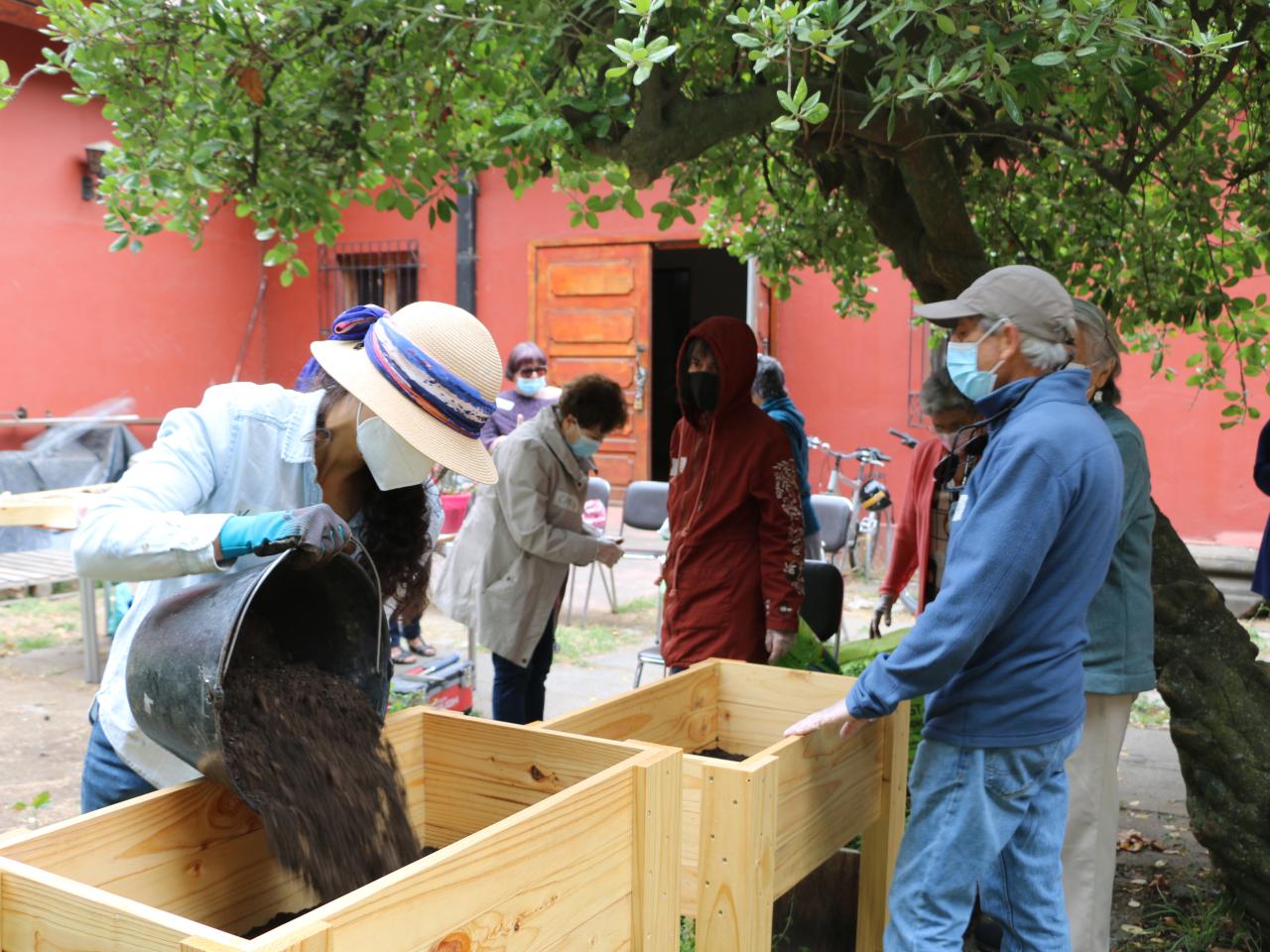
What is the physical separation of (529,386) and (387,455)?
18.0 feet

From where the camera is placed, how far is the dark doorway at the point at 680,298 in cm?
1370

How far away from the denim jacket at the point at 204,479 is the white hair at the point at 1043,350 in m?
1.40

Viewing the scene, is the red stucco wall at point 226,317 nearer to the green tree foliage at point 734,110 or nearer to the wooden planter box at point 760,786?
the green tree foliage at point 734,110

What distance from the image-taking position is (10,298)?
9.58m

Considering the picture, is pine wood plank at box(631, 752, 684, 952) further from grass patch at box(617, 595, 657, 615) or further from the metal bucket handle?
grass patch at box(617, 595, 657, 615)

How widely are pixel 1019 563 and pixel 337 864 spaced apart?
1.30 meters

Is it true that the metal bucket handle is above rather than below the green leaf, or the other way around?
below

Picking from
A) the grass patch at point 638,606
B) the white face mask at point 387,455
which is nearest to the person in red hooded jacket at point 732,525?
the white face mask at point 387,455

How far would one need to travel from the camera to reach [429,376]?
6.07 feet

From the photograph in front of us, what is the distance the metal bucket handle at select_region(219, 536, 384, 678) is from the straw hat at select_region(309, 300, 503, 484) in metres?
0.20

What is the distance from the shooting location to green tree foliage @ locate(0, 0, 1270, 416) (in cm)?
235

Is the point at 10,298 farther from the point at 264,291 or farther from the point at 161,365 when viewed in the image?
the point at 264,291

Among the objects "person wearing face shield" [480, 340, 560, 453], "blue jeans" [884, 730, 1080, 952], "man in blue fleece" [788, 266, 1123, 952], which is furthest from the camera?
"person wearing face shield" [480, 340, 560, 453]

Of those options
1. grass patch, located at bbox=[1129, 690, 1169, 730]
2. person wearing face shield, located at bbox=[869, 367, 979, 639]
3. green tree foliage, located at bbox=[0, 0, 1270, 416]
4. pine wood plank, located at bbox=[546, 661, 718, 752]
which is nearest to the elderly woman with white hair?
person wearing face shield, located at bbox=[869, 367, 979, 639]
